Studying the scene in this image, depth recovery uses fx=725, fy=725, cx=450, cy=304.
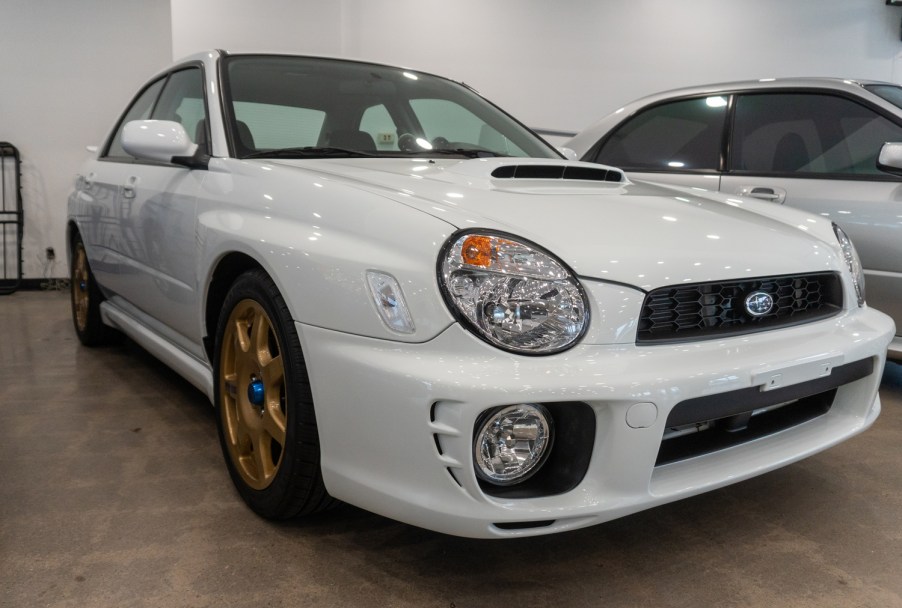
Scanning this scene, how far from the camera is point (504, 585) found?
1.48m

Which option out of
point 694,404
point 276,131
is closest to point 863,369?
point 694,404

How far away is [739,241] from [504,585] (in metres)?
0.87

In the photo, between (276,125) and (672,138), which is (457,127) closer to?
(276,125)

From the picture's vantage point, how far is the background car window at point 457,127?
2.38 metres

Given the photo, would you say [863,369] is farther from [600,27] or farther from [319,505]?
[600,27]

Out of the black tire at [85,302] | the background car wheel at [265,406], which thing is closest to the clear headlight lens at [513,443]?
the background car wheel at [265,406]

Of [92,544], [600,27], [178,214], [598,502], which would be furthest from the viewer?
[600,27]

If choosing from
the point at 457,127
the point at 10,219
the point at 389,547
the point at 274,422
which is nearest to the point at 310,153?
the point at 457,127

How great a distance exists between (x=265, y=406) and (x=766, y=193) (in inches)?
87.7

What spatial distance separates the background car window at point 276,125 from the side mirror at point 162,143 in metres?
0.15

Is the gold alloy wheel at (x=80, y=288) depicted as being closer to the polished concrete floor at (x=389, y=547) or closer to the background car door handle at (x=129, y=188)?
the background car door handle at (x=129, y=188)

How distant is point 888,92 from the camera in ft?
9.61

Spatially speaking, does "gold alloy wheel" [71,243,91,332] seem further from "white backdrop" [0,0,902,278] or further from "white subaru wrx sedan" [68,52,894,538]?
"white backdrop" [0,0,902,278]

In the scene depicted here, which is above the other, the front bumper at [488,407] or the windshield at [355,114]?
the windshield at [355,114]
